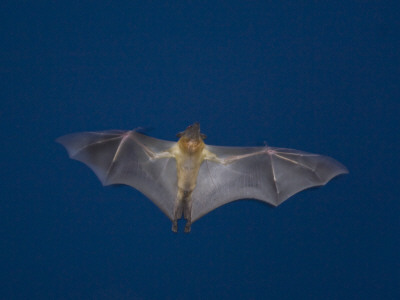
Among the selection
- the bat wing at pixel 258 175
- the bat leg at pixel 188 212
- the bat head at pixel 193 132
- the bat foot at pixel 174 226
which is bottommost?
the bat foot at pixel 174 226

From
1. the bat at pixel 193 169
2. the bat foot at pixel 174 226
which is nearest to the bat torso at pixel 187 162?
the bat at pixel 193 169

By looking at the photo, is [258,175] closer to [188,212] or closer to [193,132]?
[188,212]

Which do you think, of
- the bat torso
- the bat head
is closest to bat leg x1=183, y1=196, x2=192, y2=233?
the bat torso

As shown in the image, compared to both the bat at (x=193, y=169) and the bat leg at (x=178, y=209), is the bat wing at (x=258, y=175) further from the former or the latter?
the bat leg at (x=178, y=209)

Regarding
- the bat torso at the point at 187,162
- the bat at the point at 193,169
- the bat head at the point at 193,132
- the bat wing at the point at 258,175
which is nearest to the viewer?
the bat head at the point at 193,132

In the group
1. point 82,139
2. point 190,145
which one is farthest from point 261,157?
point 82,139

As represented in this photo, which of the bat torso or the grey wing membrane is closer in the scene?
the bat torso

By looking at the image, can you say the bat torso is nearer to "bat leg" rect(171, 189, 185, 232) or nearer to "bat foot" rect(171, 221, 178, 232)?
"bat leg" rect(171, 189, 185, 232)
